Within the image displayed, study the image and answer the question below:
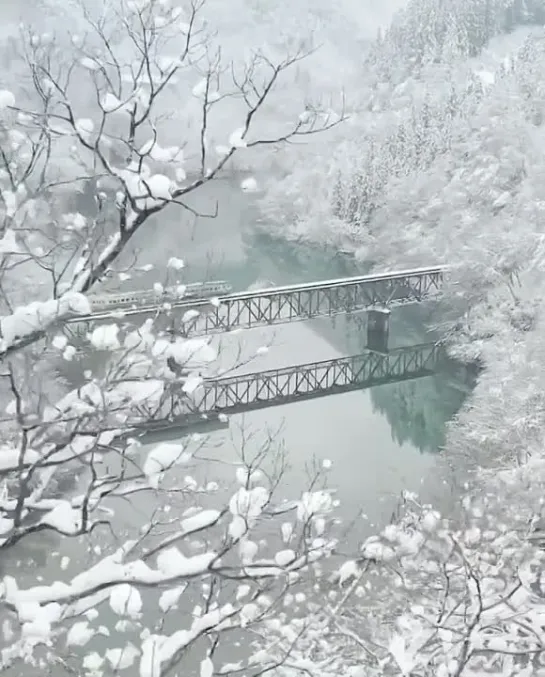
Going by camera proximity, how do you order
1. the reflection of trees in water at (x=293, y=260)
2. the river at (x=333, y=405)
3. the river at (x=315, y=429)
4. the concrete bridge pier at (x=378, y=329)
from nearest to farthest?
the river at (x=315, y=429) < the river at (x=333, y=405) < the concrete bridge pier at (x=378, y=329) < the reflection of trees in water at (x=293, y=260)

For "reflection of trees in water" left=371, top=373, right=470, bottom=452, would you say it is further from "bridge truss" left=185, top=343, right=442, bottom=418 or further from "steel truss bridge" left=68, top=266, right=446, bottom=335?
"steel truss bridge" left=68, top=266, right=446, bottom=335

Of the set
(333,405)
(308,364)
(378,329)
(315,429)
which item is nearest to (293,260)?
(378,329)

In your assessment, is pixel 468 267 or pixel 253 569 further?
pixel 468 267

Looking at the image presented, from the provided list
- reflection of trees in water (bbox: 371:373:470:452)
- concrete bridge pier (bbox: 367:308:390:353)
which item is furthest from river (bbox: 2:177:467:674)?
concrete bridge pier (bbox: 367:308:390:353)

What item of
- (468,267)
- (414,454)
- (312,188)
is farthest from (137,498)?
(312,188)

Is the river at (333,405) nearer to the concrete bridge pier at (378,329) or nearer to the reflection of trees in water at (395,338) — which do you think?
the reflection of trees in water at (395,338)

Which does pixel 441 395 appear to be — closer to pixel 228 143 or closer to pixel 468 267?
pixel 468 267

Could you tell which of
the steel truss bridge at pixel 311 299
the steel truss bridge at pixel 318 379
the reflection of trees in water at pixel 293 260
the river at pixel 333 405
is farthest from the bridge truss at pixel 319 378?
the reflection of trees in water at pixel 293 260
